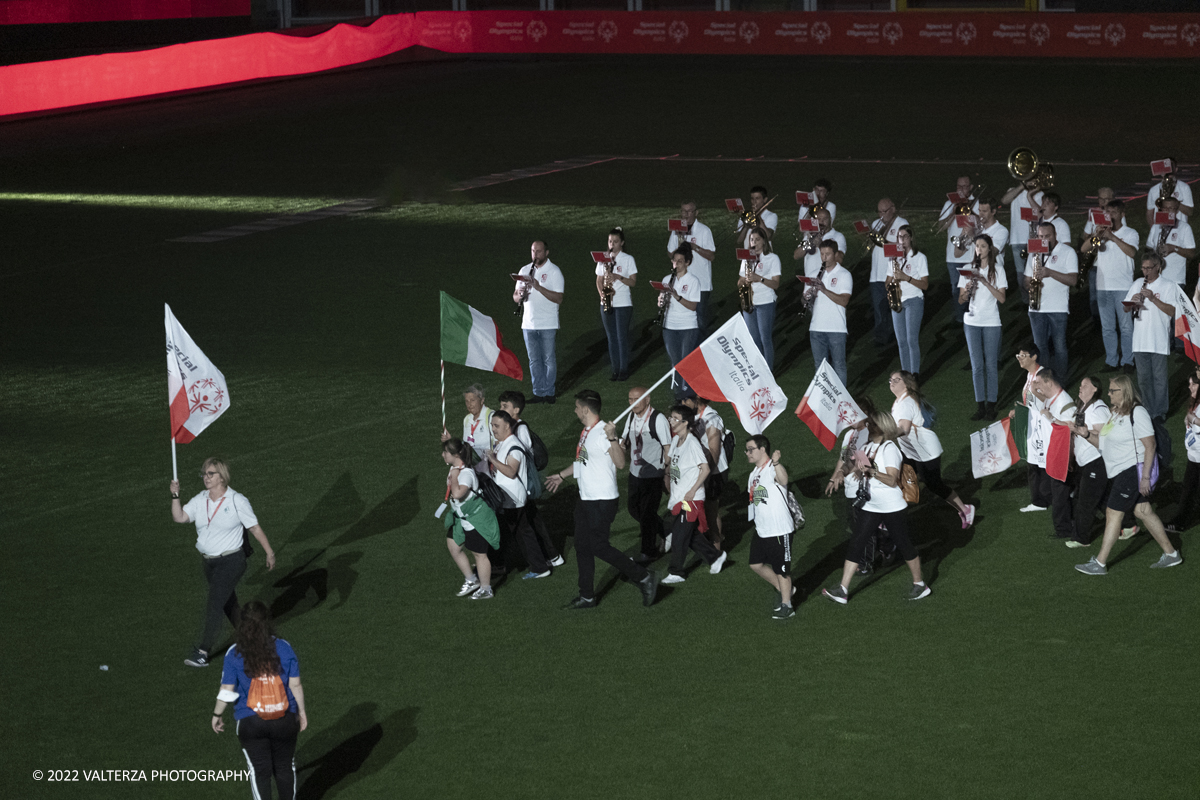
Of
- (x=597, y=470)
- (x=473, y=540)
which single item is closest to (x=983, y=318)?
(x=597, y=470)

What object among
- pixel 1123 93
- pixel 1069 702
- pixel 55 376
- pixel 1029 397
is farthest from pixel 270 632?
pixel 1123 93

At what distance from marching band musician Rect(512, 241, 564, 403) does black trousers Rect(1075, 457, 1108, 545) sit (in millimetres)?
7098

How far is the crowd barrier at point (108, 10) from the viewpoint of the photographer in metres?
48.4

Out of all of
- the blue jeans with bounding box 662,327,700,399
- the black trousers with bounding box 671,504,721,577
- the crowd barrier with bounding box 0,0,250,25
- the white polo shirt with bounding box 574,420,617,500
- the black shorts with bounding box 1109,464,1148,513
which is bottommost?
the black trousers with bounding box 671,504,721,577

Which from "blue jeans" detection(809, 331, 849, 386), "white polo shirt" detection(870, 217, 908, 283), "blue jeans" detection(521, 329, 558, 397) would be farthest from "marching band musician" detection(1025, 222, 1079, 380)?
"blue jeans" detection(521, 329, 558, 397)

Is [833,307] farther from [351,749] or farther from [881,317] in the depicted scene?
[351,749]

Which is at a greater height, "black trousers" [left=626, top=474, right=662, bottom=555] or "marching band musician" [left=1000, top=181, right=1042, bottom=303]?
"marching band musician" [left=1000, top=181, right=1042, bottom=303]

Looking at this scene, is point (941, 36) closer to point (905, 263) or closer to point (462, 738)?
point (905, 263)

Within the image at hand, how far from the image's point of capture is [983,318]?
17047mm

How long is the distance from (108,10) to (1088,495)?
46.6 meters

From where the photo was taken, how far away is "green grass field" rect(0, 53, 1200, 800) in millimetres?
9867

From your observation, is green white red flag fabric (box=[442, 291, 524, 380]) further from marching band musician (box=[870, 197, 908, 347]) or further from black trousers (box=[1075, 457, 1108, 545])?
marching band musician (box=[870, 197, 908, 347])

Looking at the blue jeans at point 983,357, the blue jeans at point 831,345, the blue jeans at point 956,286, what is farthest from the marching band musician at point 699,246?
the blue jeans at point 983,357

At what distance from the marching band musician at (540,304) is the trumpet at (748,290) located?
2.34m
